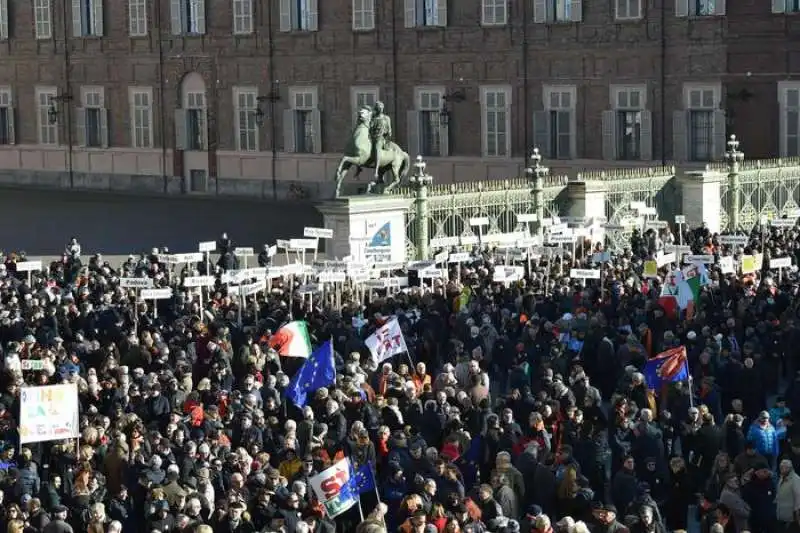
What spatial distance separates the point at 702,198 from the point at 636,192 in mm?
1543

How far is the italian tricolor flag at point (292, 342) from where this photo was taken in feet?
84.6

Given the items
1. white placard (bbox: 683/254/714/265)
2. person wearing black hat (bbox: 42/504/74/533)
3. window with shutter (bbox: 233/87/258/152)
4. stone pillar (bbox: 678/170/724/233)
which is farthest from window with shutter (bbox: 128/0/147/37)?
person wearing black hat (bbox: 42/504/74/533)

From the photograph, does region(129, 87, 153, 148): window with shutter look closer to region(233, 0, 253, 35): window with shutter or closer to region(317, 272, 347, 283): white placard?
region(233, 0, 253, 35): window with shutter

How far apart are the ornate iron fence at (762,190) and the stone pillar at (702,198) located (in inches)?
10.7

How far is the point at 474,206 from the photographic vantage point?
3934 centimetres

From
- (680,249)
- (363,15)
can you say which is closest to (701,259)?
(680,249)

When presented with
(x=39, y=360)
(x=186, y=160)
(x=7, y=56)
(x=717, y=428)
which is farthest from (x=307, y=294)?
(x=7, y=56)

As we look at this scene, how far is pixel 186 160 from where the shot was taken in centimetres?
6247

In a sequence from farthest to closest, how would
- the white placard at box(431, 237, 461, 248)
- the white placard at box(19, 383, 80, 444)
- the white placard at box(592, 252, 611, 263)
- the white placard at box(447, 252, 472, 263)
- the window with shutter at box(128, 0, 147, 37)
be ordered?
the window with shutter at box(128, 0, 147, 37) < the white placard at box(431, 237, 461, 248) < the white placard at box(447, 252, 472, 263) < the white placard at box(592, 252, 611, 263) < the white placard at box(19, 383, 80, 444)

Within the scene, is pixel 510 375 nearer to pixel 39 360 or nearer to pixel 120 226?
pixel 39 360

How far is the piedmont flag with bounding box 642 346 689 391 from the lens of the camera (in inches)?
877

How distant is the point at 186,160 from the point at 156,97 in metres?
2.43

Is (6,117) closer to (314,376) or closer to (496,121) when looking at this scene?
(496,121)

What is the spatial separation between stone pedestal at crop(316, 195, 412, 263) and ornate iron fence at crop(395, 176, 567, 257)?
0.47m
